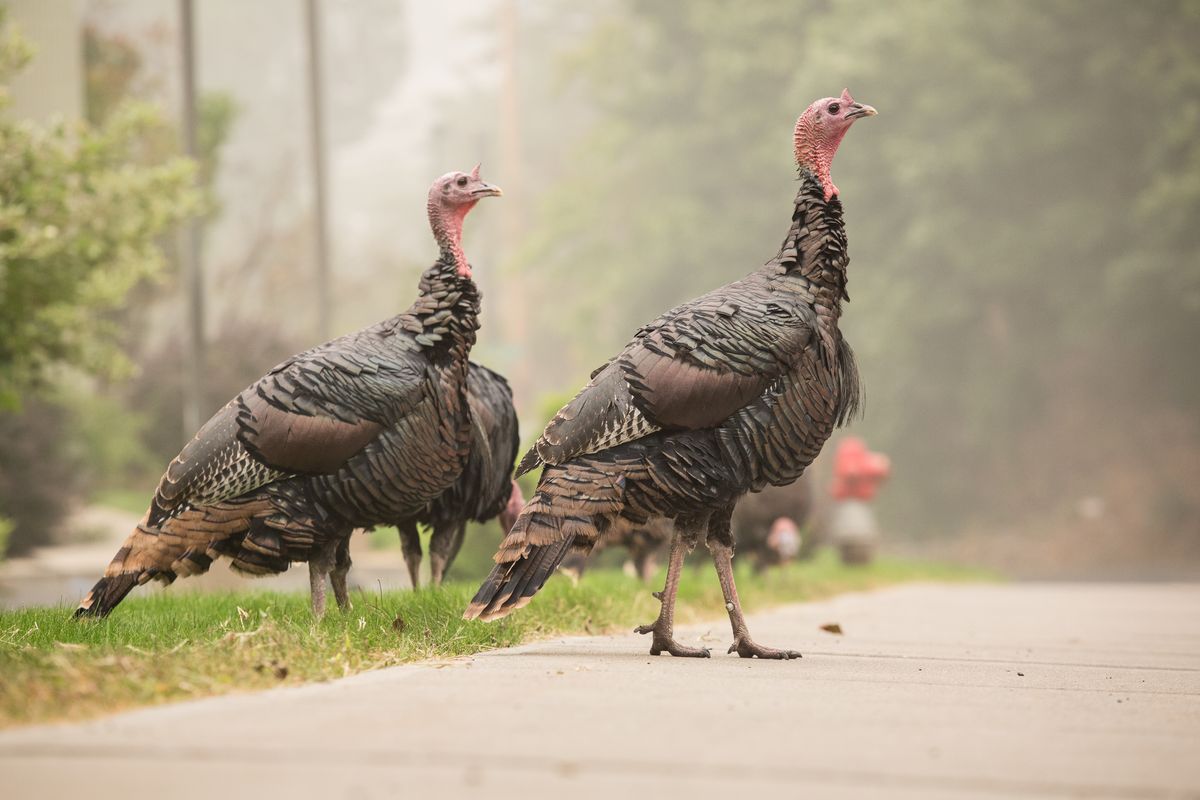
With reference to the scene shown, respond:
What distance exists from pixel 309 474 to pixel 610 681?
6.95ft

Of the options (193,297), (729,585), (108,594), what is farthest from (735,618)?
(193,297)

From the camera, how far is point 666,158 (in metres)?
49.0

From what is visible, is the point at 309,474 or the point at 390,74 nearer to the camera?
the point at 309,474

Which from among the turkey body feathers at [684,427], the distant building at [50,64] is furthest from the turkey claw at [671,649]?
the distant building at [50,64]

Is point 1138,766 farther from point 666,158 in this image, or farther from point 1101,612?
point 666,158

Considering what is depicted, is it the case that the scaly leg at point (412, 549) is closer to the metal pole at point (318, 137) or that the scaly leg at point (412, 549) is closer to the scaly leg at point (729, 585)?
the scaly leg at point (729, 585)

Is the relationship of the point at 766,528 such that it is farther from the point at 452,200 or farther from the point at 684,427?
the point at 684,427

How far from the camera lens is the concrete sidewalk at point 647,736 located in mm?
3770

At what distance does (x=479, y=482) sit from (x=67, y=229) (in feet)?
29.7

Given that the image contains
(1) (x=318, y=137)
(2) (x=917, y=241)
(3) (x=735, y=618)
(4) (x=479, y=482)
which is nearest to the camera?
(3) (x=735, y=618)

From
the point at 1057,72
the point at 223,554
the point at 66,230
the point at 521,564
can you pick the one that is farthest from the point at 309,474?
the point at 1057,72

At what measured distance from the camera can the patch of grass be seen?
15.9 feet

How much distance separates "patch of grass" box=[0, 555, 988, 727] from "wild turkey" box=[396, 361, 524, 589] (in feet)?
1.40

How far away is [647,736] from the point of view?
4.39m
